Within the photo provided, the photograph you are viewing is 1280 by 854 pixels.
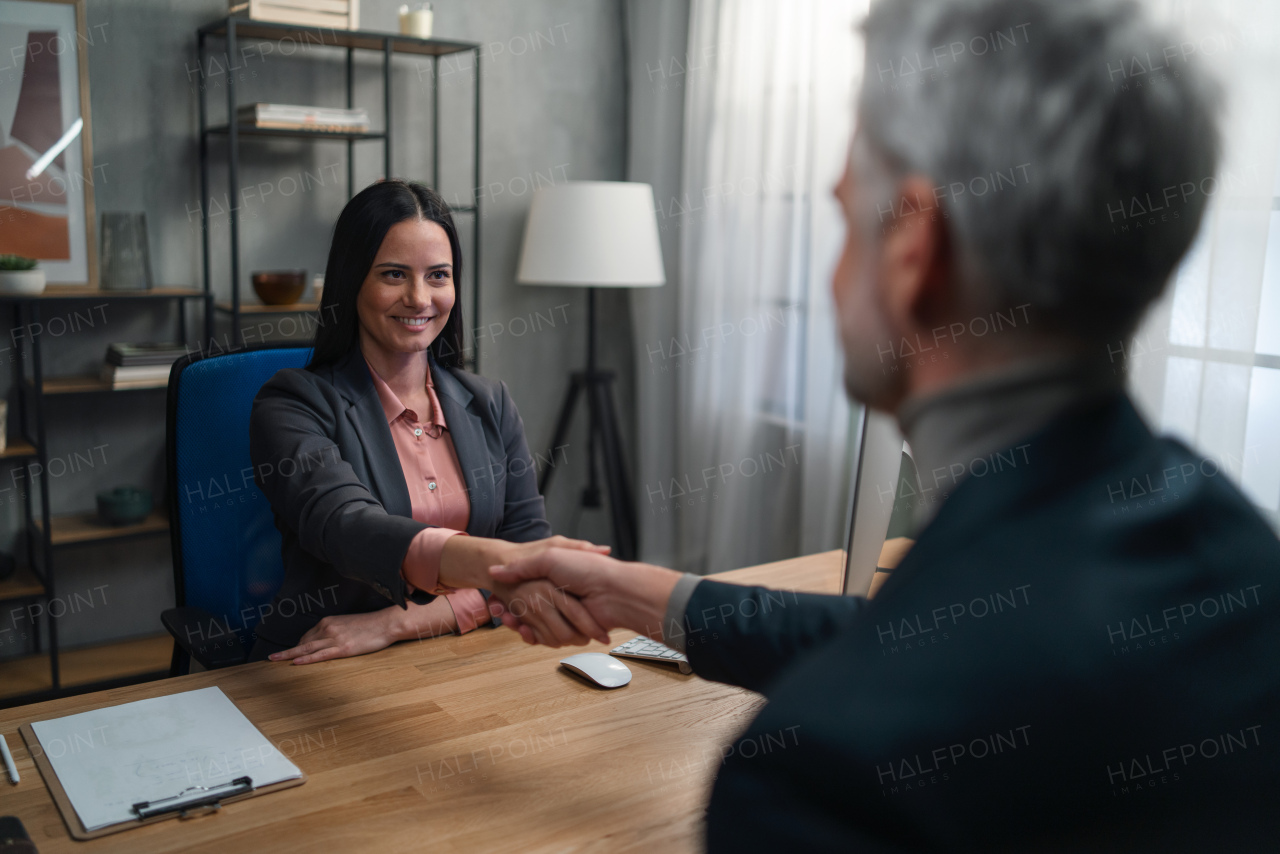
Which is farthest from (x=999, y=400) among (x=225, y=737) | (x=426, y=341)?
(x=426, y=341)

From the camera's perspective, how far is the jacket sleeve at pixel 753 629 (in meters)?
1.02

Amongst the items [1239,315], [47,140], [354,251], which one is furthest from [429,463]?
[47,140]

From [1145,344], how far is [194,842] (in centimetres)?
212

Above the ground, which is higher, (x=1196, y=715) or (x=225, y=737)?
(x=1196, y=715)

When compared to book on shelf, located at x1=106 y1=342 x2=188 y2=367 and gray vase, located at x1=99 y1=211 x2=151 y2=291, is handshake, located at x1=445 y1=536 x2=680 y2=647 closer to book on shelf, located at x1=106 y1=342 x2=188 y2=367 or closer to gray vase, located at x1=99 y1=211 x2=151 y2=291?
book on shelf, located at x1=106 y1=342 x2=188 y2=367

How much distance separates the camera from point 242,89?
3.35 m

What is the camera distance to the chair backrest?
181cm

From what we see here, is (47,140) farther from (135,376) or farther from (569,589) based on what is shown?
(569,589)

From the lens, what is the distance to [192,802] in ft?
3.47

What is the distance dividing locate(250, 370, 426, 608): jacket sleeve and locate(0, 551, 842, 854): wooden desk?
16cm

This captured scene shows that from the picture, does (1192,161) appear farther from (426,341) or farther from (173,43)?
(173,43)

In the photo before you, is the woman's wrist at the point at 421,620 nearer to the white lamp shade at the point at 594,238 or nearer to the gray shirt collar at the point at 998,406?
the gray shirt collar at the point at 998,406

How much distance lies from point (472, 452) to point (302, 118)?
1.70m

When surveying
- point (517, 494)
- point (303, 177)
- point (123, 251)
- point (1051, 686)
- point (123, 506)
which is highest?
point (303, 177)
